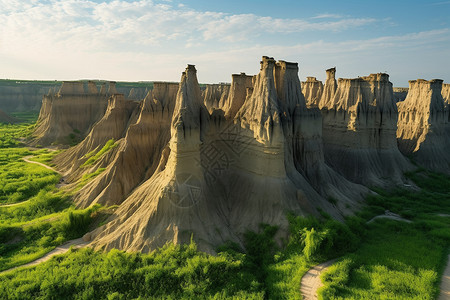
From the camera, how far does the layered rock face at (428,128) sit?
41.2 m

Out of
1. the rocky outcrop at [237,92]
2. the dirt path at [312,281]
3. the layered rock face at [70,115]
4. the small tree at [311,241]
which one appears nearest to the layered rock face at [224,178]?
the rocky outcrop at [237,92]

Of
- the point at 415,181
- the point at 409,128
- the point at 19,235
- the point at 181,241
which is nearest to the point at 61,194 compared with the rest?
the point at 19,235

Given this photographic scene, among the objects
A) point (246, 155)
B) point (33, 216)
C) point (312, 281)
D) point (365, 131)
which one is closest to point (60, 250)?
point (33, 216)

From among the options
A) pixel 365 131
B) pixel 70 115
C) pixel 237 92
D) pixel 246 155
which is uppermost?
pixel 237 92

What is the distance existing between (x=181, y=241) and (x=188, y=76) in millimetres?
13099

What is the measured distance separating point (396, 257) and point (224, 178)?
46.1ft

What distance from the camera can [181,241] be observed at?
19609 mm

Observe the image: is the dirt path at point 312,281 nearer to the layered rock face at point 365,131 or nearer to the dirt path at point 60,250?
the dirt path at point 60,250

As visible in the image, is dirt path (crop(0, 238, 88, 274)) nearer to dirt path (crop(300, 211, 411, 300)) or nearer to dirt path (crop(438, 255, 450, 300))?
dirt path (crop(300, 211, 411, 300))

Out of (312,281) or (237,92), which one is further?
(237,92)

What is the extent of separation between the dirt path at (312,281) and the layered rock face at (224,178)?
3.56 m

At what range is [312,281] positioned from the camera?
1767 centimetres

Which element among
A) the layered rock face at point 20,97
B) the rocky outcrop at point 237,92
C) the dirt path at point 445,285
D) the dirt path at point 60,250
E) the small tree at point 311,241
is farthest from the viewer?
the layered rock face at point 20,97

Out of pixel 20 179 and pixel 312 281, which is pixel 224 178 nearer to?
pixel 312 281
